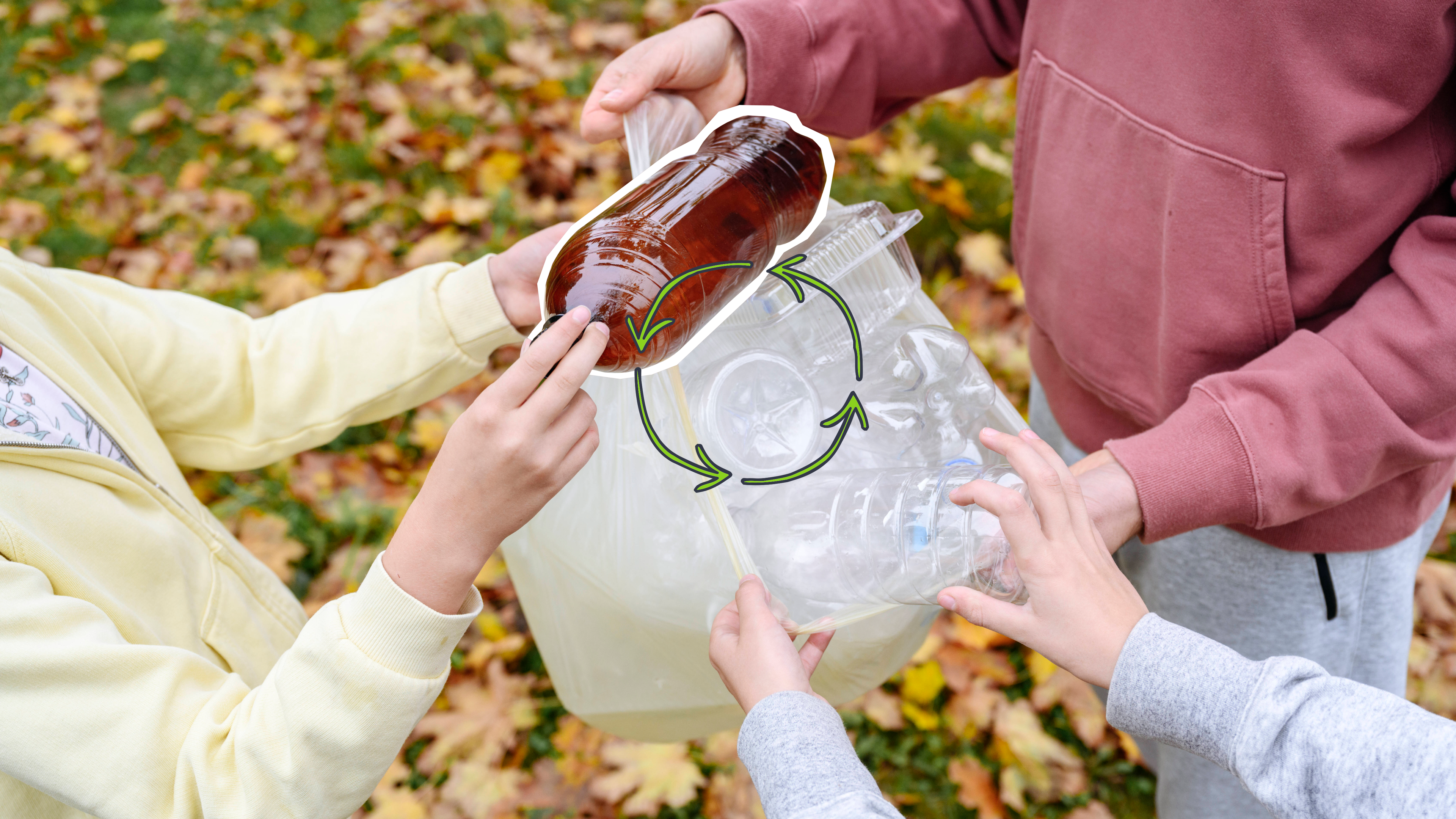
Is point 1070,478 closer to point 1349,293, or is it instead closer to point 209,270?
point 1349,293

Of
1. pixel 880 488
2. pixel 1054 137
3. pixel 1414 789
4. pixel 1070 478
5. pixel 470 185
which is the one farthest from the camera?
pixel 470 185

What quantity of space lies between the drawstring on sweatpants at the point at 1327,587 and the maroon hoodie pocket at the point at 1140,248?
276mm

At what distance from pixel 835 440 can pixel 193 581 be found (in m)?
0.84

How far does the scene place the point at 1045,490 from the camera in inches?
36.6

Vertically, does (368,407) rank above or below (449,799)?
above

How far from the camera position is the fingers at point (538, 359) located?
2.80ft

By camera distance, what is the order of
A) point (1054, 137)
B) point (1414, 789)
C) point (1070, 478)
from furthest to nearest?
point (1054, 137)
point (1070, 478)
point (1414, 789)

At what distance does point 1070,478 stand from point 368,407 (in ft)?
3.17

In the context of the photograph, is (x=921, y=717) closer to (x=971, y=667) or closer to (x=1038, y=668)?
(x=971, y=667)

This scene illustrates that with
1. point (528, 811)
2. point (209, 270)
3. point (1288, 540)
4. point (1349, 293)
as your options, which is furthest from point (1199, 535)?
point (209, 270)

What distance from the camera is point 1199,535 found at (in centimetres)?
131

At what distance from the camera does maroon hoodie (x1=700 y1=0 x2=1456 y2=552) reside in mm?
996

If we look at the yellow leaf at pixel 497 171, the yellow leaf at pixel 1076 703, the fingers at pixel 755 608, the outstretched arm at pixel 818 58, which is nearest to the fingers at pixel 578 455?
the fingers at pixel 755 608

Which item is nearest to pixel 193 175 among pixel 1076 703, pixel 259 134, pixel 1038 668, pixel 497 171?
pixel 259 134
